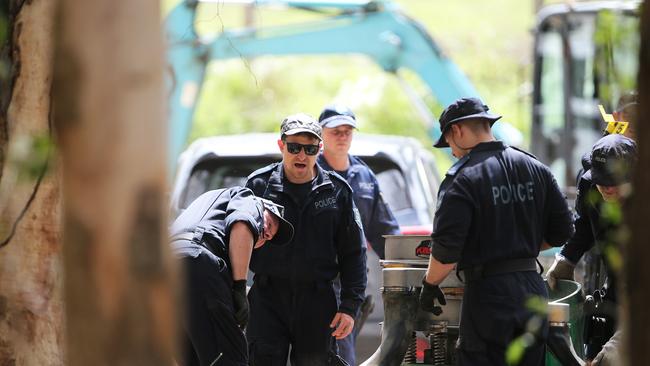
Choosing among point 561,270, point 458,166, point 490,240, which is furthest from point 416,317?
point 561,270

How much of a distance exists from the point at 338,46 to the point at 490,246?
859 centimetres

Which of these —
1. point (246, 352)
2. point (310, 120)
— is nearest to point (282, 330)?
point (246, 352)

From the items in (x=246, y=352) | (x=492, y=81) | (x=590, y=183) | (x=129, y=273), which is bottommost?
(x=246, y=352)

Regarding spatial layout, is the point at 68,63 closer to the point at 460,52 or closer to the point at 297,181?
the point at 297,181

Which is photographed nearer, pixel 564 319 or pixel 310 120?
pixel 564 319

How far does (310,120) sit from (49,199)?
211cm

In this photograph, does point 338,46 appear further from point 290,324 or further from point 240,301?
point 240,301

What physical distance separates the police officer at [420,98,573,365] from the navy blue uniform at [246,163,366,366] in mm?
1023

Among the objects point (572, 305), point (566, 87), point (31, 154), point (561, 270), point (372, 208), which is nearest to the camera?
point (31, 154)

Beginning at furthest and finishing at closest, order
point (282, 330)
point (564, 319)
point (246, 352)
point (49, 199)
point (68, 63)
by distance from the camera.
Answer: point (282, 330) < point (246, 352) < point (564, 319) < point (49, 199) < point (68, 63)

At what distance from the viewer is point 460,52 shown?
31812 millimetres

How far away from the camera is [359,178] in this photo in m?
8.20

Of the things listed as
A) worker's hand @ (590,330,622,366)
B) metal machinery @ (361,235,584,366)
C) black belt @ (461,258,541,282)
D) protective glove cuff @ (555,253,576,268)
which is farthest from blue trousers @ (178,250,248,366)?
protective glove cuff @ (555,253,576,268)

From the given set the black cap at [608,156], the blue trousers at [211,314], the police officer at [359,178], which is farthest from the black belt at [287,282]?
the black cap at [608,156]
